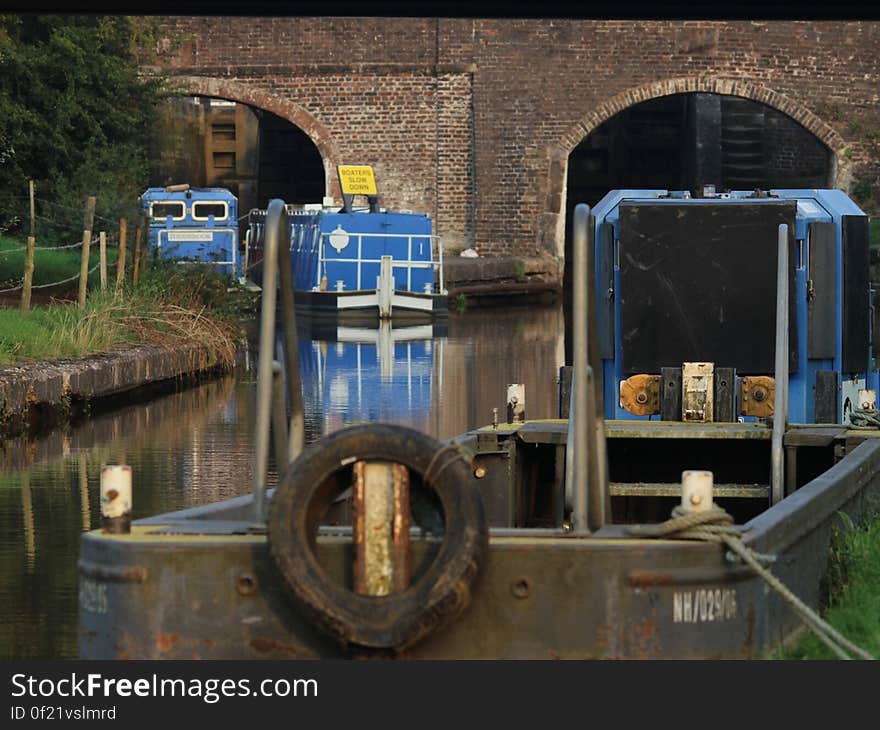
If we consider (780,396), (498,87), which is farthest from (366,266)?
(780,396)

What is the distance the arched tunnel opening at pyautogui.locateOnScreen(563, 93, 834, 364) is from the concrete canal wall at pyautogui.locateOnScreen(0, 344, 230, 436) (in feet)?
68.1

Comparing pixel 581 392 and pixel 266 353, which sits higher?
pixel 266 353

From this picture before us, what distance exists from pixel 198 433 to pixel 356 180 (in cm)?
2463

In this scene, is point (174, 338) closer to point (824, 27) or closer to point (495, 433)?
point (495, 433)

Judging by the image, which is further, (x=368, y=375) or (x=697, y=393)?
(x=368, y=375)

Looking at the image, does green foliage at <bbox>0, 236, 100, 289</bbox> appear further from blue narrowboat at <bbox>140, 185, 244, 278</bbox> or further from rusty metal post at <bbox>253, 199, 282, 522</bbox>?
rusty metal post at <bbox>253, 199, 282, 522</bbox>

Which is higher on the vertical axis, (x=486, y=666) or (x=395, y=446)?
(x=395, y=446)

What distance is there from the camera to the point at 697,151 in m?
43.0

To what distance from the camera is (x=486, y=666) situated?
5832 mm

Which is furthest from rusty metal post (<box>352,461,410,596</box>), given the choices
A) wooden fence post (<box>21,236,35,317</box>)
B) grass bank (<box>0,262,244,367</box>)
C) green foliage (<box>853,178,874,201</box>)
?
green foliage (<box>853,178,874,201</box>)

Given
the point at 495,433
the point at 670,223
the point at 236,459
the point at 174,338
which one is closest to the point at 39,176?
the point at 174,338

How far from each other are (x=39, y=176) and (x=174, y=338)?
390 inches

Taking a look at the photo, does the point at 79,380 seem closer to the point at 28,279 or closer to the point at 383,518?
the point at 28,279

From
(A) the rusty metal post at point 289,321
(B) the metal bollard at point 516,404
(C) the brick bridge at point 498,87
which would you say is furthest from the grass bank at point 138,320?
(C) the brick bridge at point 498,87
